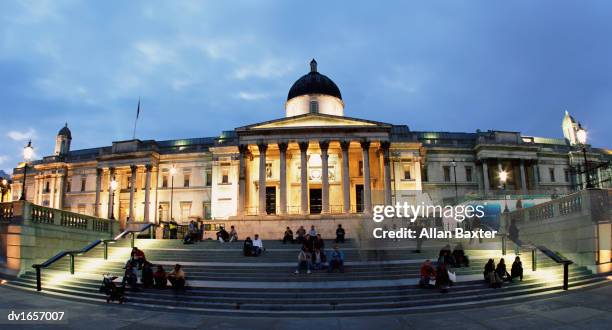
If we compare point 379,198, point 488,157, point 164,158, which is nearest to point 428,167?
point 488,157

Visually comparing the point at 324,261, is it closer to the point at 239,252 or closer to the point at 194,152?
the point at 239,252

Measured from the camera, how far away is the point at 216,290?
14.0 metres

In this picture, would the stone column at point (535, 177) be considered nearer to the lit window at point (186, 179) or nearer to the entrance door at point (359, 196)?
the entrance door at point (359, 196)

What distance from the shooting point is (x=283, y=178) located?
36906mm

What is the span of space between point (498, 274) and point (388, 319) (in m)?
5.29

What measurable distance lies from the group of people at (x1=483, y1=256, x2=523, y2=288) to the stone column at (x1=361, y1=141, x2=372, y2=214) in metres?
20.7

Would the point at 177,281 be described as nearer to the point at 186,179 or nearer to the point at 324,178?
the point at 324,178

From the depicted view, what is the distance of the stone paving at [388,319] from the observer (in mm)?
10062

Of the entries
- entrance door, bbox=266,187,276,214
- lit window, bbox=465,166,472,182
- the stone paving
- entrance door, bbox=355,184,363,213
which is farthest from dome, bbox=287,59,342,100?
the stone paving

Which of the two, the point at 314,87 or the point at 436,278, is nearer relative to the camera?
the point at 436,278

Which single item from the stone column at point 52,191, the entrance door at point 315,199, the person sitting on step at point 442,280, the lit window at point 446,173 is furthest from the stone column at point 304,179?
the stone column at point 52,191

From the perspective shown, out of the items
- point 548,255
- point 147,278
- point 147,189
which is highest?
point 147,189

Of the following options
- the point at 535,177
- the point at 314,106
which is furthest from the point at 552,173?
the point at 314,106

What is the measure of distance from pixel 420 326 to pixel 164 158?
46439 mm
